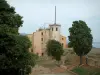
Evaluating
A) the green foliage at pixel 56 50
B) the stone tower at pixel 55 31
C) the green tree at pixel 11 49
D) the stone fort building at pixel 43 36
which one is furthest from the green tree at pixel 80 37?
the green tree at pixel 11 49

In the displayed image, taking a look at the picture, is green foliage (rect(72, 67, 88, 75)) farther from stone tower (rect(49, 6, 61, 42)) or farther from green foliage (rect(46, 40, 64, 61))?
stone tower (rect(49, 6, 61, 42))

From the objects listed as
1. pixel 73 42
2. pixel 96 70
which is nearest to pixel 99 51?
pixel 73 42

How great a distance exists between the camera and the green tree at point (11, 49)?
22.2 meters

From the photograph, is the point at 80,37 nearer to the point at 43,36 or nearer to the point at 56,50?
the point at 56,50

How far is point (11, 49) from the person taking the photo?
875 inches

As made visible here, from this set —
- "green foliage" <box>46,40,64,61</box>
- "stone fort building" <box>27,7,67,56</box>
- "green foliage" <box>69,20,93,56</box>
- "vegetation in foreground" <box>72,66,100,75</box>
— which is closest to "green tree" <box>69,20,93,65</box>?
"green foliage" <box>69,20,93,56</box>

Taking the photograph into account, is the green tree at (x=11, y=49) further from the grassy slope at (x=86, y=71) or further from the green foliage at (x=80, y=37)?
the green foliage at (x=80, y=37)

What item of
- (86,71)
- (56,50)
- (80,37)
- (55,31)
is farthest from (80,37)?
(55,31)

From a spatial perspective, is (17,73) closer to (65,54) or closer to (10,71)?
(10,71)

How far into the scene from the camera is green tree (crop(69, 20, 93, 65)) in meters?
47.6

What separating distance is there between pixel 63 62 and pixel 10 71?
113 feet

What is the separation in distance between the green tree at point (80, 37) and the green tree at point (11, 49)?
24.7 metres

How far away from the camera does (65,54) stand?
205 feet

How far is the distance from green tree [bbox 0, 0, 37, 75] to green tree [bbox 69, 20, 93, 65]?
24.7m
